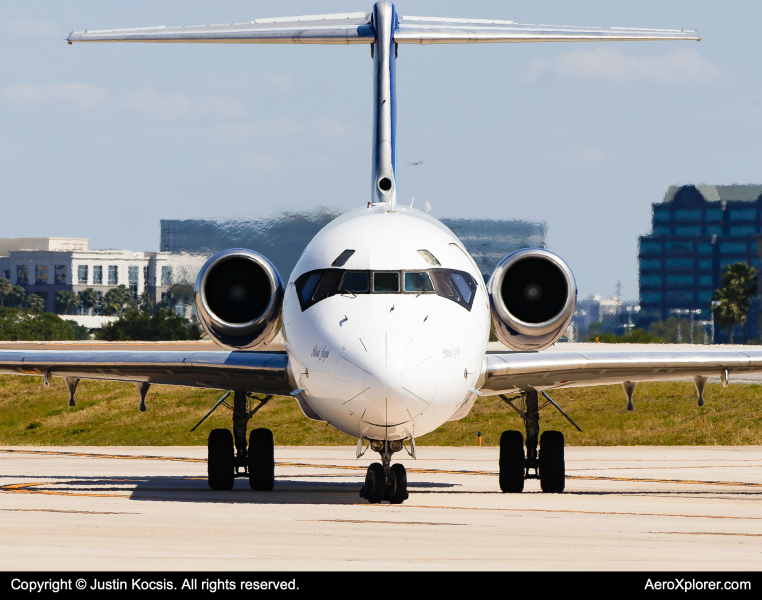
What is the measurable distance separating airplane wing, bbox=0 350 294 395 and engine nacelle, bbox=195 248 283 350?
0.30 metres

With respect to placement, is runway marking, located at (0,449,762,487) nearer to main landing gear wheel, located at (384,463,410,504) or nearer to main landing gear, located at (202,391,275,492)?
main landing gear, located at (202,391,275,492)

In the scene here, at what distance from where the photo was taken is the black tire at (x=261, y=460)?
1830 centimetres

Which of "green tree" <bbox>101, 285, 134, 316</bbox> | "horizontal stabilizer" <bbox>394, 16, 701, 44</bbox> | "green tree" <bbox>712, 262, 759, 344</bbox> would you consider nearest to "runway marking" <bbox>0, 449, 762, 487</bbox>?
"horizontal stabilizer" <bbox>394, 16, 701, 44</bbox>

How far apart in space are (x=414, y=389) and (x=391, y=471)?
7.35ft

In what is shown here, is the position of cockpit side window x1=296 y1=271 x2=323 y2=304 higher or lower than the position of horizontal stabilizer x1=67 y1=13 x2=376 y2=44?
lower

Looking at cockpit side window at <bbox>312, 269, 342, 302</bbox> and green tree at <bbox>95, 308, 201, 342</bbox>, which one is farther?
green tree at <bbox>95, 308, 201, 342</bbox>

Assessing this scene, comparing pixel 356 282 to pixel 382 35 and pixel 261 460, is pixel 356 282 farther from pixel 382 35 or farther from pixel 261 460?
pixel 382 35

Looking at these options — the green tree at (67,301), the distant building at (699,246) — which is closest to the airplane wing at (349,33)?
the green tree at (67,301)

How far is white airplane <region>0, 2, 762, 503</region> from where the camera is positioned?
13.5 meters

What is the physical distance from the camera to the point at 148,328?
7412 cm

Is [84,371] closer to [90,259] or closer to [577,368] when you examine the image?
[577,368]

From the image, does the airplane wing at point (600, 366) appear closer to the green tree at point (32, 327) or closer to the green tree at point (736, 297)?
the green tree at point (32, 327)

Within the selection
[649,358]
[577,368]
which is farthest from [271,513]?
[649,358]

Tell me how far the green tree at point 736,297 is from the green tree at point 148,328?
6375 cm
